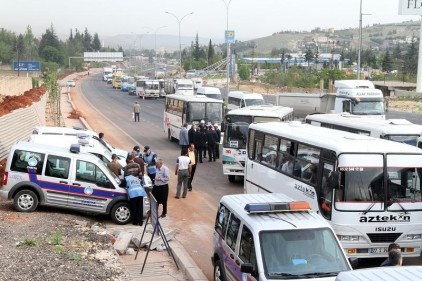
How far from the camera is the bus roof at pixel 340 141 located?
1169 cm

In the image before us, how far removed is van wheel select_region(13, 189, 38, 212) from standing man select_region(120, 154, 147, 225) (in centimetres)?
211

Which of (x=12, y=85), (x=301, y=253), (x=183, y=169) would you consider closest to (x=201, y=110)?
(x=183, y=169)

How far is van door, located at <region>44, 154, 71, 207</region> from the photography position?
49.5 feet

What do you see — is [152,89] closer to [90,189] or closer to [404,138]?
[404,138]

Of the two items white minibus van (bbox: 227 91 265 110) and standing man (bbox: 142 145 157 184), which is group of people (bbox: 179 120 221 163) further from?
white minibus van (bbox: 227 91 265 110)

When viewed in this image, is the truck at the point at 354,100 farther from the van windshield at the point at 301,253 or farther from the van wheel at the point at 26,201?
the van windshield at the point at 301,253

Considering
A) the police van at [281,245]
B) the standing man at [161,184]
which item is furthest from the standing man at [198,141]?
the police van at [281,245]

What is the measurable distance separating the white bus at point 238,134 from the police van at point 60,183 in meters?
7.04

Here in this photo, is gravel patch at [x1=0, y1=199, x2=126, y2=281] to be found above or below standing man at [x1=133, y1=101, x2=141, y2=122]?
above

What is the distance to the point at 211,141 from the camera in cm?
2647

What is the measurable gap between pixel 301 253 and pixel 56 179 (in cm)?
814

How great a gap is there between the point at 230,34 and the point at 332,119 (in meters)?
39.2

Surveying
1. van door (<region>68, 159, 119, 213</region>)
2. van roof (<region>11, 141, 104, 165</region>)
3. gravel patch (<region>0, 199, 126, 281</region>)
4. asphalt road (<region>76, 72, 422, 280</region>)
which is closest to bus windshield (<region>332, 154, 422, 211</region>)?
asphalt road (<region>76, 72, 422, 280</region>)

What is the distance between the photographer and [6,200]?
16.4 metres
